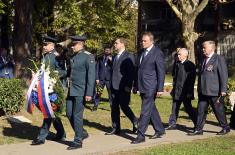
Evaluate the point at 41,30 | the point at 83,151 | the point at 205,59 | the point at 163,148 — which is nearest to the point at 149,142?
the point at 163,148

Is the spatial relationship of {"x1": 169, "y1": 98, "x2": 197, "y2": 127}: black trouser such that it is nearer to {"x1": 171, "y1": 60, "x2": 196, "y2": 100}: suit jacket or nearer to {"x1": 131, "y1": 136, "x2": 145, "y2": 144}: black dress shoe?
{"x1": 171, "y1": 60, "x2": 196, "y2": 100}: suit jacket

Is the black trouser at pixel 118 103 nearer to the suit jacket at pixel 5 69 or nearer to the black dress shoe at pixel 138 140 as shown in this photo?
the black dress shoe at pixel 138 140

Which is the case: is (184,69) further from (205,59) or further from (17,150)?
(17,150)

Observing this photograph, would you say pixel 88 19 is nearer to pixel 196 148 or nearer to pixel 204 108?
pixel 204 108

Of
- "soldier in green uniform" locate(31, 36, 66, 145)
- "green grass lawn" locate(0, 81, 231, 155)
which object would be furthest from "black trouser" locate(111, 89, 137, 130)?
"soldier in green uniform" locate(31, 36, 66, 145)

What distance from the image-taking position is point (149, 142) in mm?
10484

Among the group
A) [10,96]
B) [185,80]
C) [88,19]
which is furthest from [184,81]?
[88,19]

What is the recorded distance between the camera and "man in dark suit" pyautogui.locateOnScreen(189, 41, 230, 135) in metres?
11.2

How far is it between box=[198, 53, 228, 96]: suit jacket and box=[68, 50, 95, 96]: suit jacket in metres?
2.61

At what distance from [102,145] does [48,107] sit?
119cm

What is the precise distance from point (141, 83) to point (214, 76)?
164cm

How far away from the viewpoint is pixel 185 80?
39.7 feet

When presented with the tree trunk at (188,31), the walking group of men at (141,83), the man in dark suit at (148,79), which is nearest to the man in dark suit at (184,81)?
the walking group of men at (141,83)

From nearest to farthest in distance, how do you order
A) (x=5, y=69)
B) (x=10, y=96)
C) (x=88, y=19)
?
(x=10, y=96) → (x=5, y=69) → (x=88, y=19)
